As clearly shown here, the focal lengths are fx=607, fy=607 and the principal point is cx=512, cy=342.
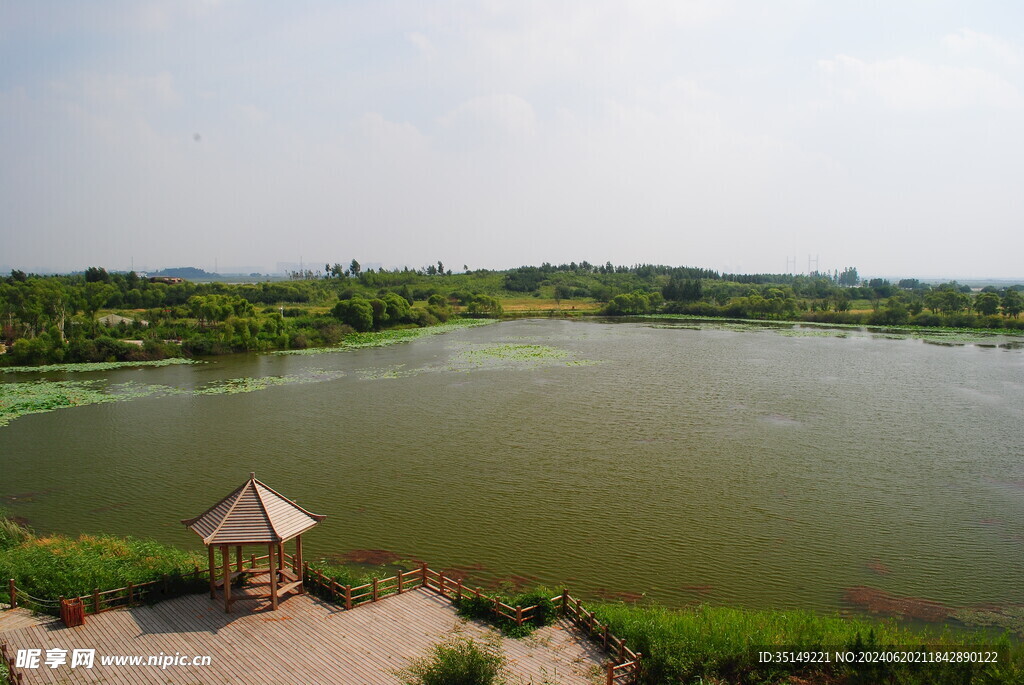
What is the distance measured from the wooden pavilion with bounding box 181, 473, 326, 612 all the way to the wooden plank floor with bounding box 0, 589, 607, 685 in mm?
472

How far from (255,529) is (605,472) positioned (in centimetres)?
1235

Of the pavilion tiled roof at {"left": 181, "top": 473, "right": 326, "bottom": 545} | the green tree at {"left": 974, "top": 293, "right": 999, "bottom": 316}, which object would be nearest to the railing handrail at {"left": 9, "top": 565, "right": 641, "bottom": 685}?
the pavilion tiled roof at {"left": 181, "top": 473, "right": 326, "bottom": 545}

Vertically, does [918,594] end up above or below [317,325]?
below

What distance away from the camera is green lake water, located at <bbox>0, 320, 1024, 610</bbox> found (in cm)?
Result: 1451

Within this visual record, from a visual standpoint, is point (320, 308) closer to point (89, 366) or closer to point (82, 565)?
point (89, 366)

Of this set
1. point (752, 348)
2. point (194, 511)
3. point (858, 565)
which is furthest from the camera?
point (752, 348)

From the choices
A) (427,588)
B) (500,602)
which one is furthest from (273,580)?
(500,602)

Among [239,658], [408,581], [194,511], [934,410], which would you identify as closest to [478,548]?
[408,581]

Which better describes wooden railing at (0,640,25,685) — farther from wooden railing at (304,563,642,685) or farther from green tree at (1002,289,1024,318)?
green tree at (1002,289,1024,318)

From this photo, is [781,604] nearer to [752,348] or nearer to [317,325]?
[752,348]

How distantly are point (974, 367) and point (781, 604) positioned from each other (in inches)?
1555

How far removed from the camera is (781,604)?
12.7 meters

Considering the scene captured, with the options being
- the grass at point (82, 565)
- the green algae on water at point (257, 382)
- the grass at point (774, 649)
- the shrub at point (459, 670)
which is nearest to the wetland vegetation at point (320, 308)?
the green algae on water at point (257, 382)

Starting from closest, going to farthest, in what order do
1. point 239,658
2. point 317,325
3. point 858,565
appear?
point 239,658 < point 858,565 < point 317,325
